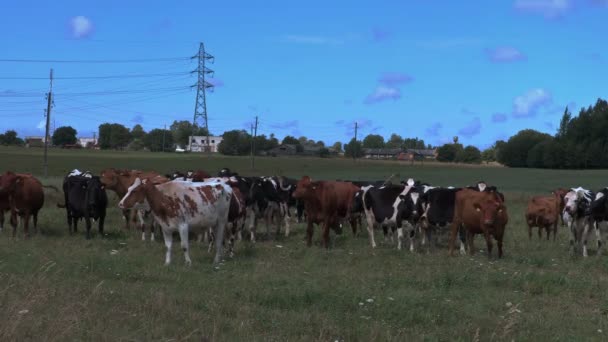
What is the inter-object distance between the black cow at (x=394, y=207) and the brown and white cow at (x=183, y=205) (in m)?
4.86

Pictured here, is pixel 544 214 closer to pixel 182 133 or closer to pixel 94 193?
pixel 94 193

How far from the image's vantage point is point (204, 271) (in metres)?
12.4

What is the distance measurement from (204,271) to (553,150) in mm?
108924

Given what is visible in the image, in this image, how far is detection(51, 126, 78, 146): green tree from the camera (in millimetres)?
146125

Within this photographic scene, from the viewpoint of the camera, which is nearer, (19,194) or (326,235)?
(326,235)

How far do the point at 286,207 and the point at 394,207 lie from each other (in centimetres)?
443

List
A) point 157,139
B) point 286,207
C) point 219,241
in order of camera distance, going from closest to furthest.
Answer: point 219,241 → point 286,207 → point 157,139

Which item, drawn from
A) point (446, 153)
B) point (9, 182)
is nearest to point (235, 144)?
point (446, 153)

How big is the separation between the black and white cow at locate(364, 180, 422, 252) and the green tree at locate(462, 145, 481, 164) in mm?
137472

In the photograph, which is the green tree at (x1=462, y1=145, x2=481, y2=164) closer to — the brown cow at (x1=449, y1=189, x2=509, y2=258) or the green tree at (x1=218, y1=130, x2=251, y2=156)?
the green tree at (x1=218, y1=130, x2=251, y2=156)

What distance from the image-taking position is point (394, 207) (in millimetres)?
17375

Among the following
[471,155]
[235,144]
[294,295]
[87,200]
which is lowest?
[294,295]

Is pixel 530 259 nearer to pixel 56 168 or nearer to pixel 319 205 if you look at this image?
pixel 319 205

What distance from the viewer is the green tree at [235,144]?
379ft
